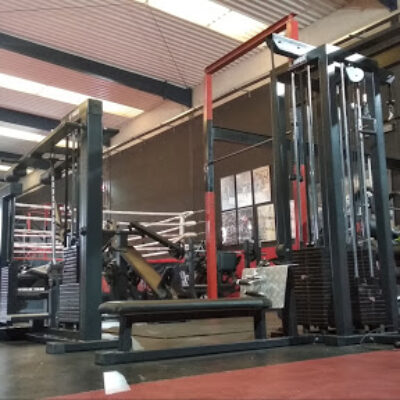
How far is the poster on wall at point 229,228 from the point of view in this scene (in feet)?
28.3

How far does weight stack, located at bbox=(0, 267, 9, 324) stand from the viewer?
12.0 feet

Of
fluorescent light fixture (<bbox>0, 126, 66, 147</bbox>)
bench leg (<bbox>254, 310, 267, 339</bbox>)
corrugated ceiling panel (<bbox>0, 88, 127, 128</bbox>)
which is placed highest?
corrugated ceiling panel (<bbox>0, 88, 127, 128</bbox>)

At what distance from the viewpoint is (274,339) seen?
101 inches

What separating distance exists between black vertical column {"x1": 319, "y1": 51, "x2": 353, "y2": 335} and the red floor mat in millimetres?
637

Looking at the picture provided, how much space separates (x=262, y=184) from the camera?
8211 millimetres

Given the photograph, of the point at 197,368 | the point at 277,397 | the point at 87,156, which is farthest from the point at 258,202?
the point at 277,397

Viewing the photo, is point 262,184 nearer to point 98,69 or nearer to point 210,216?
point 210,216

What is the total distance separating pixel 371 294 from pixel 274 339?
2.09 feet

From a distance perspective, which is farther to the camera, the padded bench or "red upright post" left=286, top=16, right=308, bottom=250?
"red upright post" left=286, top=16, right=308, bottom=250

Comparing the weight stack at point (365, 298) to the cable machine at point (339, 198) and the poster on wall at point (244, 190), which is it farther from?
the poster on wall at point (244, 190)

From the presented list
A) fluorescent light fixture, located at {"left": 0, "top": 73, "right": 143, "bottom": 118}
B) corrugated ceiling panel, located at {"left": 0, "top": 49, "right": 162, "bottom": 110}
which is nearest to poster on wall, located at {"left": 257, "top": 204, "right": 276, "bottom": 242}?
corrugated ceiling panel, located at {"left": 0, "top": 49, "right": 162, "bottom": 110}

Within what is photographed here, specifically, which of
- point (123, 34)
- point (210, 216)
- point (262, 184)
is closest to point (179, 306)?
point (210, 216)

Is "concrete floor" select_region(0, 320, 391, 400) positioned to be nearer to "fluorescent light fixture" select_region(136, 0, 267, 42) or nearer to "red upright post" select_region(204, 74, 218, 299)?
"red upright post" select_region(204, 74, 218, 299)

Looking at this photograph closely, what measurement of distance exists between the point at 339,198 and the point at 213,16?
5817 millimetres
